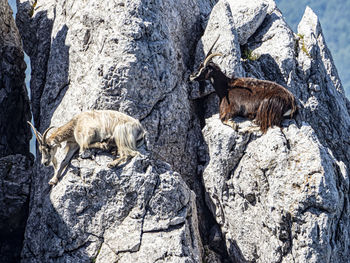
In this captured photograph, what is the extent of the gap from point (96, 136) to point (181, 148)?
3.29m

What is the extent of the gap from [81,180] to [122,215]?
134 centimetres

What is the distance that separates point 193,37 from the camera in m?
15.1

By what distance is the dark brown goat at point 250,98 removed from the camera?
450 inches

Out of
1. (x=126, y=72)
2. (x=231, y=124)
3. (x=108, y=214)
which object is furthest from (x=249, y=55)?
(x=108, y=214)

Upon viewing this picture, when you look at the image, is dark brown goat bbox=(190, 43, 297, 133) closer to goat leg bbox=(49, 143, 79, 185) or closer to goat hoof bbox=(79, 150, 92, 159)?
goat hoof bbox=(79, 150, 92, 159)

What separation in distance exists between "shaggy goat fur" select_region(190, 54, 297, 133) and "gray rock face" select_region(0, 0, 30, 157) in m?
7.06

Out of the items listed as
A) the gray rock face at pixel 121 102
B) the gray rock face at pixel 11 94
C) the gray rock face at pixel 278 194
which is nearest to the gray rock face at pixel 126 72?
the gray rock face at pixel 121 102

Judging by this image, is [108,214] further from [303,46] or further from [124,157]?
[303,46]

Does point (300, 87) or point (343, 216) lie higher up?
point (300, 87)

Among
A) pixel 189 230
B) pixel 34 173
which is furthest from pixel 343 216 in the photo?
pixel 34 173

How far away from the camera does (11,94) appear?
15.1 metres

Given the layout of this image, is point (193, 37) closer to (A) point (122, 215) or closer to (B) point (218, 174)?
(B) point (218, 174)

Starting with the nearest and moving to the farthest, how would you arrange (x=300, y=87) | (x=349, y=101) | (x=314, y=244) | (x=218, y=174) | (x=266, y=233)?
1. (x=314, y=244)
2. (x=266, y=233)
3. (x=218, y=174)
4. (x=300, y=87)
5. (x=349, y=101)

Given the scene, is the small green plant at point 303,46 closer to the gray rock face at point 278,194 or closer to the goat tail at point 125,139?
the gray rock face at point 278,194
